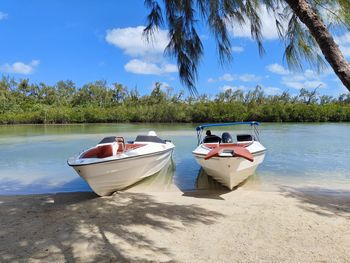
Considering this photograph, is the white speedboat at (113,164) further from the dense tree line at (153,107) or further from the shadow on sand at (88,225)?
the dense tree line at (153,107)

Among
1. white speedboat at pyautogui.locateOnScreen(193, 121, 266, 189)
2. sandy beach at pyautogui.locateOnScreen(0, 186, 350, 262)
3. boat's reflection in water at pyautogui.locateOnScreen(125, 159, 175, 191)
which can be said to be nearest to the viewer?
sandy beach at pyautogui.locateOnScreen(0, 186, 350, 262)

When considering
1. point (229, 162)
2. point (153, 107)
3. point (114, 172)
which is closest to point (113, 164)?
point (114, 172)

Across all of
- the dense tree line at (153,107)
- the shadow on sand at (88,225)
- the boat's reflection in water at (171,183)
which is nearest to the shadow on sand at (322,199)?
the boat's reflection in water at (171,183)

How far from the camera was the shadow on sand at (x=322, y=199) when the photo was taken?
5.50 meters

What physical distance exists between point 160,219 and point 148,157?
10.5ft

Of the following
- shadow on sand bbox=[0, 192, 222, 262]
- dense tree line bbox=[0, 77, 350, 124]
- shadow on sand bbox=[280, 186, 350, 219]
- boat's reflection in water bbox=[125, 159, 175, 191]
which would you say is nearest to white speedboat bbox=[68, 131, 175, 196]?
boat's reflection in water bbox=[125, 159, 175, 191]

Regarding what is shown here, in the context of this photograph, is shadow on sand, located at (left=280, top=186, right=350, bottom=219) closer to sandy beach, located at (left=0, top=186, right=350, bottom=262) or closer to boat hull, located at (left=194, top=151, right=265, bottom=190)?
sandy beach, located at (left=0, top=186, right=350, bottom=262)

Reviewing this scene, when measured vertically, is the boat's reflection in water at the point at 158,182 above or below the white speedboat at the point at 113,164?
below

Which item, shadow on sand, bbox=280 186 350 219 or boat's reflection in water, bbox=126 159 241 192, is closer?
shadow on sand, bbox=280 186 350 219

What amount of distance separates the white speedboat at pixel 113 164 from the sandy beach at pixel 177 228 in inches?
14.5

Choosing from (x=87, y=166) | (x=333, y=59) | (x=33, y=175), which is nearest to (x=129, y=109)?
(x=33, y=175)

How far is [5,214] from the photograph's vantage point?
551cm

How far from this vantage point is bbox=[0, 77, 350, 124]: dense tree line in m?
50.8

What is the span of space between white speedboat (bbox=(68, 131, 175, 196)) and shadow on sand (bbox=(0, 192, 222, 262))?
33cm
